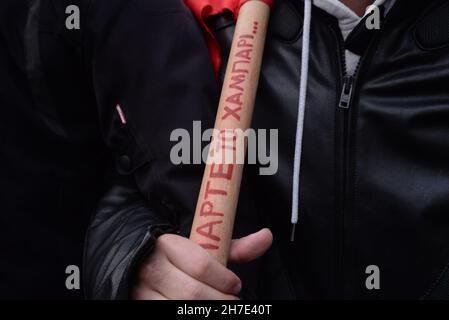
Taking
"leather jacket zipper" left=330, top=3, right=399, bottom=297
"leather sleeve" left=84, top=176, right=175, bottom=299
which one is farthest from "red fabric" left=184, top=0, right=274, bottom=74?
"leather sleeve" left=84, top=176, right=175, bottom=299

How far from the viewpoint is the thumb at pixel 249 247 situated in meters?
0.61

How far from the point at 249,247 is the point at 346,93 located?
280 mm

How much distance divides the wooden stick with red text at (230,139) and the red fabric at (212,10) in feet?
0.12

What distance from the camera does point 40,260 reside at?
988 mm

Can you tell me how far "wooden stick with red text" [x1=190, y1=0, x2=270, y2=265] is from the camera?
593 millimetres

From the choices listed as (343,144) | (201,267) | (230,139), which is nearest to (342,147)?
(343,144)

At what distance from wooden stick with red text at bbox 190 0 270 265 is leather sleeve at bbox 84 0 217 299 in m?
0.09

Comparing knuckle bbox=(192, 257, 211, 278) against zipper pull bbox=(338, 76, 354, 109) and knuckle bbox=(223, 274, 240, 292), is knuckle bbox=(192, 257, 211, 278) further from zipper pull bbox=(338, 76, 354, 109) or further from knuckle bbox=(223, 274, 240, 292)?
zipper pull bbox=(338, 76, 354, 109)

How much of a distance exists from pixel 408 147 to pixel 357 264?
200mm

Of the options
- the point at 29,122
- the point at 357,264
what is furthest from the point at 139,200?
the point at 357,264

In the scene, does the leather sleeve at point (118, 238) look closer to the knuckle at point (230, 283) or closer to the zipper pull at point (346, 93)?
the knuckle at point (230, 283)

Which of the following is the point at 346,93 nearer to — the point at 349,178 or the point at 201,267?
the point at 349,178

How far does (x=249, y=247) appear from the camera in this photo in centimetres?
61
